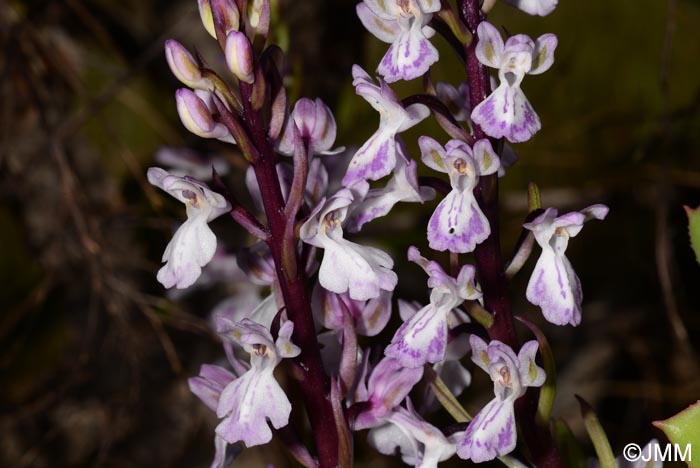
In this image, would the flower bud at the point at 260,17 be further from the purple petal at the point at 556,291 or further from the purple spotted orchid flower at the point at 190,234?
the purple petal at the point at 556,291

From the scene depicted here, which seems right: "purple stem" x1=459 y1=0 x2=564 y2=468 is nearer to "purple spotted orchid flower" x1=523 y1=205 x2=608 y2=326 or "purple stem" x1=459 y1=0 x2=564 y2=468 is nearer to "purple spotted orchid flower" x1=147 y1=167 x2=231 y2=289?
"purple spotted orchid flower" x1=523 y1=205 x2=608 y2=326

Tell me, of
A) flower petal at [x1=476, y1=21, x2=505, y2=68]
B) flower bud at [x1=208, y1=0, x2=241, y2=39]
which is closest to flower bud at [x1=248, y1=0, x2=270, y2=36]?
flower bud at [x1=208, y1=0, x2=241, y2=39]

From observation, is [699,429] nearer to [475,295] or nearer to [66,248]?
[475,295]

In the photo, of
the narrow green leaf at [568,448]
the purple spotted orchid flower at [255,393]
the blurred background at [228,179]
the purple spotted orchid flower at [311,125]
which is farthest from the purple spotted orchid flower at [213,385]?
the blurred background at [228,179]

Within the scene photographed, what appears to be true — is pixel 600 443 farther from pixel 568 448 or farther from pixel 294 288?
pixel 294 288

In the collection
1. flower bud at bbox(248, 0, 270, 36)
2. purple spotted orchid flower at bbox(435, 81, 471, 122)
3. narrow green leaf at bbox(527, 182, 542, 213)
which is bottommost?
narrow green leaf at bbox(527, 182, 542, 213)

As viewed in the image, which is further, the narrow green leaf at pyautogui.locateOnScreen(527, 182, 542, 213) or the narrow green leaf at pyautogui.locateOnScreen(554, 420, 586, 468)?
the narrow green leaf at pyautogui.locateOnScreen(554, 420, 586, 468)

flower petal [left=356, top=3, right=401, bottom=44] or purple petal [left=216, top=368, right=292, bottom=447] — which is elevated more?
flower petal [left=356, top=3, right=401, bottom=44]
